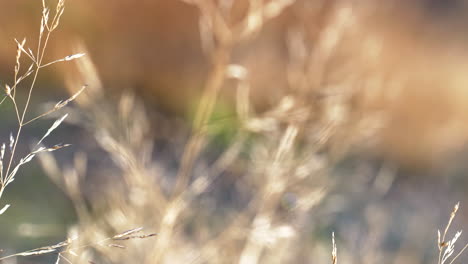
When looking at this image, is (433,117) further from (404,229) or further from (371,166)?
(404,229)

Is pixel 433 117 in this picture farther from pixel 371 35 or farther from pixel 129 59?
pixel 129 59

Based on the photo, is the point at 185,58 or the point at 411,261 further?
the point at 185,58

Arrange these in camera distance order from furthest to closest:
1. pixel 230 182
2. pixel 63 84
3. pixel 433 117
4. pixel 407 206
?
1. pixel 433 117
2. pixel 407 206
3. pixel 63 84
4. pixel 230 182

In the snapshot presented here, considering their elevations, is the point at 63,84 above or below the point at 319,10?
above

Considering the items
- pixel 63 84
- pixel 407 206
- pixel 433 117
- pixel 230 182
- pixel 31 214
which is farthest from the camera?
pixel 433 117

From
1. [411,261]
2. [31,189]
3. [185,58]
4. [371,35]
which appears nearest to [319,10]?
[371,35]

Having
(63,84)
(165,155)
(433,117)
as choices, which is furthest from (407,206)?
(63,84)

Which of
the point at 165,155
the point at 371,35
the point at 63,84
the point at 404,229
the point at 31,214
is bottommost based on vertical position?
the point at 404,229

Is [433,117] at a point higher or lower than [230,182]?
higher

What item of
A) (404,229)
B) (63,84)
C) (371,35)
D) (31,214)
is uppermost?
(63,84)
